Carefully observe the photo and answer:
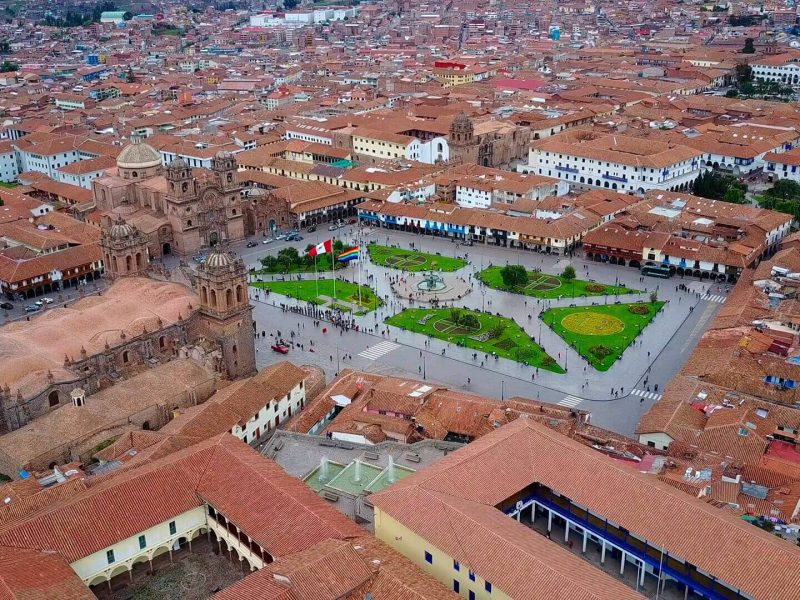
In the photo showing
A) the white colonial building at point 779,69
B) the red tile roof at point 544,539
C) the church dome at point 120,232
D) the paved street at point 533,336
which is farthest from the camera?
the white colonial building at point 779,69

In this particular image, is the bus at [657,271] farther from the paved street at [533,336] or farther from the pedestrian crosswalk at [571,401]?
the pedestrian crosswalk at [571,401]

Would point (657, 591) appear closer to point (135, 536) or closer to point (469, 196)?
point (135, 536)

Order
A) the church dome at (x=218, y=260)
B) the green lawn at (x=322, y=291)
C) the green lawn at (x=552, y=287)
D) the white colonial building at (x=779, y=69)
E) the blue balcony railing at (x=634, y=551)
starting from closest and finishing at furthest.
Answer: the blue balcony railing at (x=634, y=551)
the church dome at (x=218, y=260)
the green lawn at (x=322, y=291)
the green lawn at (x=552, y=287)
the white colonial building at (x=779, y=69)

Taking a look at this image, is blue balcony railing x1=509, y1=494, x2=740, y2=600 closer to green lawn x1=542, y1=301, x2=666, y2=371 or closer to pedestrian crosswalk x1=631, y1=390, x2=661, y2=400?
pedestrian crosswalk x1=631, y1=390, x2=661, y2=400

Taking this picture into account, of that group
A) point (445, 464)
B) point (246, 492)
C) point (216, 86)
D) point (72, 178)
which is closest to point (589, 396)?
point (445, 464)

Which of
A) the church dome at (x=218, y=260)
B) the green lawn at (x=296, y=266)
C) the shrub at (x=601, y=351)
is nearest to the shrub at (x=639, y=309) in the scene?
the shrub at (x=601, y=351)

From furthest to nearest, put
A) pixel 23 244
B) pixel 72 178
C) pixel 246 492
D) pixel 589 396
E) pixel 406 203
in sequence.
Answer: pixel 72 178 < pixel 406 203 < pixel 23 244 < pixel 589 396 < pixel 246 492

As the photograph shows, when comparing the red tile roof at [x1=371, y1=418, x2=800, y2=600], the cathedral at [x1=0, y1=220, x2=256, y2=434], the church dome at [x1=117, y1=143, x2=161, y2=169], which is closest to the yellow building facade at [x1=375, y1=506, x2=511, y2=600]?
the red tile roof at [x1=371, y1=418, x2=800, y2=600]
